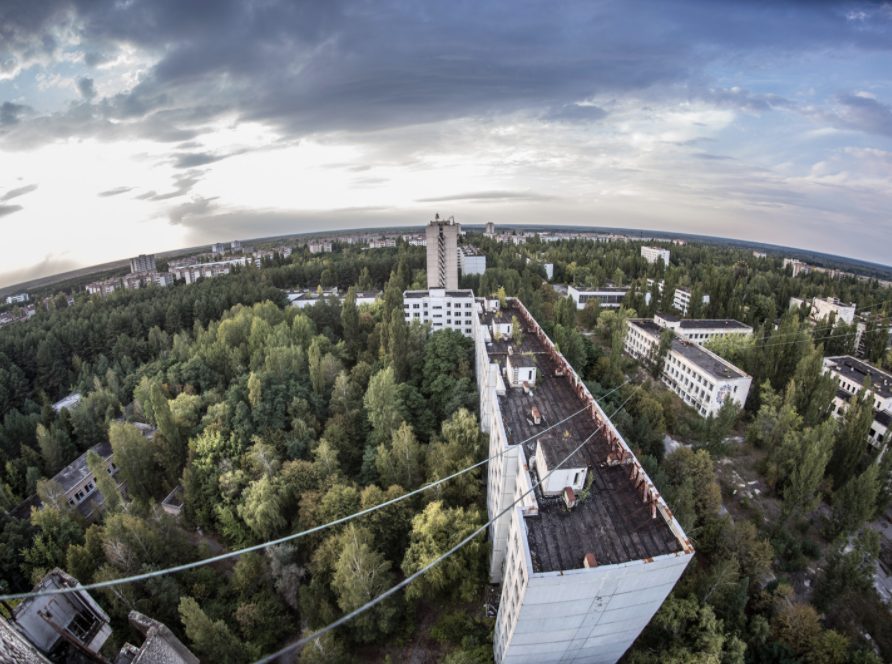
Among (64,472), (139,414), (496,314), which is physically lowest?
(64,472)

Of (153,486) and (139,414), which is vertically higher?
(139,414)

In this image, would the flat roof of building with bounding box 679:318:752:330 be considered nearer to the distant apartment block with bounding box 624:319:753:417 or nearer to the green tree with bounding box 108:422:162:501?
the distant apartment block with bounding box 624:319:753:417

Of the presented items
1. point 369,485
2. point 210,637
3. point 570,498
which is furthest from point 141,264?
point 570,498

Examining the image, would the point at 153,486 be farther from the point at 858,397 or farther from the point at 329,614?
the point at 858,397

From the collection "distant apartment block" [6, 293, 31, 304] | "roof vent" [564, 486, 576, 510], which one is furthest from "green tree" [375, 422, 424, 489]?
"distant apartment block" [6, 293, 31, 304]

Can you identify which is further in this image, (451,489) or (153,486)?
(153,486)

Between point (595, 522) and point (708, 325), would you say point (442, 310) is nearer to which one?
point (595, 522)

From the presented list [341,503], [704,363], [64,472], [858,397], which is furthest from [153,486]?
[858,397]

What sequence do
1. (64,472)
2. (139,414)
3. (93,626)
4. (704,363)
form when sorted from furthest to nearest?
(704,363) < (139,414) < (64,472) < (93,626)
